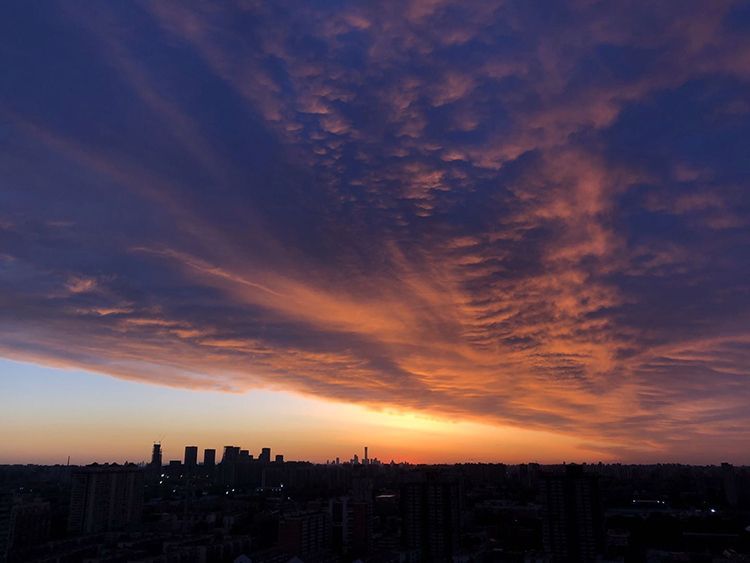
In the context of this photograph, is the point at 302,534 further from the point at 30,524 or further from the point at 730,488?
the point at 730,488

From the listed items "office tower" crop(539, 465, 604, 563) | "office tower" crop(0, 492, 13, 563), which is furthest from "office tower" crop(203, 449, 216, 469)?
"office tower" crop(539, 465, 604, 563)

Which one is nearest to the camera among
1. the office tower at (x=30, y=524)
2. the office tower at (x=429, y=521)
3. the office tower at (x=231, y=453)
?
the office tower at (x=429, y=521)

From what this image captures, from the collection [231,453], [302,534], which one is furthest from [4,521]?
[231,453]

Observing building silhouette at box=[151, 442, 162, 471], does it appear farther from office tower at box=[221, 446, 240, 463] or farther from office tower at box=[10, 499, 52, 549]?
office tower at box=[10, 499, 52, 549]

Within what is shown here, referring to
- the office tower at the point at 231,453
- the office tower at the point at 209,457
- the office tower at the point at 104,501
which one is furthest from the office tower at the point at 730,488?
the office tower at the point at 209,457

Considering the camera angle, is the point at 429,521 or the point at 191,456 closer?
the point at 429,521

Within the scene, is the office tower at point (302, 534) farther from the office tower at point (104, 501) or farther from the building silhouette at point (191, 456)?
the building silhouette at point (191, 456)

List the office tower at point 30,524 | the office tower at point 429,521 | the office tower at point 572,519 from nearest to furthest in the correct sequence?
1. the office tower at point 572,519
2. the office tower at point 429,521
3. the office tower at point 30,524
